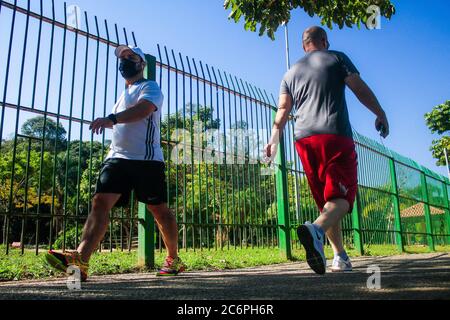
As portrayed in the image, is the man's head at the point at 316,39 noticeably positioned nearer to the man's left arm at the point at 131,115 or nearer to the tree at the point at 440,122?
the man's left arm at the point at 131,115

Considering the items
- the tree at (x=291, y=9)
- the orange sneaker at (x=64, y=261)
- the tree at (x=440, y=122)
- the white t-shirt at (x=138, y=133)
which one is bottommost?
the orange sneaker at (x=64, y=261)

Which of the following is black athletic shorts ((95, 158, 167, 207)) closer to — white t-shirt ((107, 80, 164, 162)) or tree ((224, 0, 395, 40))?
white t-shirt ((107, 80, 164, 162))

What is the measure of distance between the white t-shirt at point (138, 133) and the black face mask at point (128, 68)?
117 mm

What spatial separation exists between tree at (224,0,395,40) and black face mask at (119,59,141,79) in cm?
257

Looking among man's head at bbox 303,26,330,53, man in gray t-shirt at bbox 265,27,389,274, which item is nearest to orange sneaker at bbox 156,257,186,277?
man in gray t-shirt at bbox 265,27,389,274

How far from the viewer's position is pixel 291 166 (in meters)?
7.23

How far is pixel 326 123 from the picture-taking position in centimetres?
313

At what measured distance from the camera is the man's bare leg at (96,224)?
9.98ft

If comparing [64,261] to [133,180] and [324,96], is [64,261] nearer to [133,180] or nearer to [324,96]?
[133,180]

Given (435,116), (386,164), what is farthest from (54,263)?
(435,116)

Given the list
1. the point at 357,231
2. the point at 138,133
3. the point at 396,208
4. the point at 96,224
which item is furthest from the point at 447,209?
the point at 96,224

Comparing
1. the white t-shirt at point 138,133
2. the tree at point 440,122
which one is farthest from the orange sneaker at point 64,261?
the tree at point 440,122

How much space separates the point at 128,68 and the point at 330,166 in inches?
77.7
